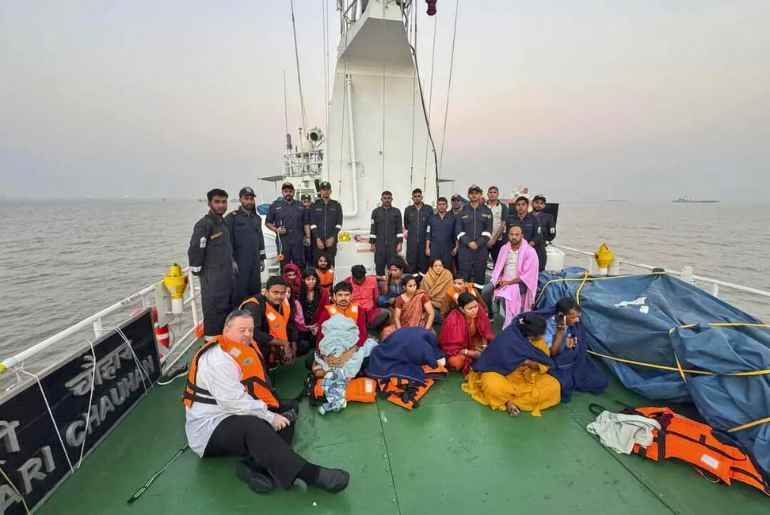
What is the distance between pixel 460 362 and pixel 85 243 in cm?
2421

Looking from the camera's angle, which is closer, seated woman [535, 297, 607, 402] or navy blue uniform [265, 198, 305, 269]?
seated woman [535, 297, 607, 402]

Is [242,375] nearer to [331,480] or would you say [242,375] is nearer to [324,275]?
[331,480]

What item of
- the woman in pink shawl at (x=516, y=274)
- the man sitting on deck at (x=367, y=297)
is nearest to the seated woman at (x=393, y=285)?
the man sitting on deck at (x=367, y=297)

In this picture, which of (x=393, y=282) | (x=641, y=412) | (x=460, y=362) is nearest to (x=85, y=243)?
(x=393, y=282)

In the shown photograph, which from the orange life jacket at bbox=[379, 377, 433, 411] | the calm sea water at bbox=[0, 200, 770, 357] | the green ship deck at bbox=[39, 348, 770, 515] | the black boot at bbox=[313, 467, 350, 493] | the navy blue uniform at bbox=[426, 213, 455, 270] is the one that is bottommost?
the calm sea water at bbox=[0, 200, 770, 357]

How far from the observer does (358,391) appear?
290cm

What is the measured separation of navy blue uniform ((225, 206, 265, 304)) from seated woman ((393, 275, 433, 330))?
65.7 inches

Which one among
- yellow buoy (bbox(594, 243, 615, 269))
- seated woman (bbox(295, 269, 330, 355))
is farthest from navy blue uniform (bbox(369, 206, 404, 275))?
yellow buoy (bbox(594, 243, 615, 269))

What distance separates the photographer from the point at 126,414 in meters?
2.66

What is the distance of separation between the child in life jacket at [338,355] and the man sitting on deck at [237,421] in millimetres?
705

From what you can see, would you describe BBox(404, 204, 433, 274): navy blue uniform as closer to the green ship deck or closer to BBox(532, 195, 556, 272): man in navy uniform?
BBox(532, 195, 556, 272): man in navy uniform

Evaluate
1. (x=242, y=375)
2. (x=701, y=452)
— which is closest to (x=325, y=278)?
(x=242, y=375)

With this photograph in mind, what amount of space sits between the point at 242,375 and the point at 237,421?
277 millimetres

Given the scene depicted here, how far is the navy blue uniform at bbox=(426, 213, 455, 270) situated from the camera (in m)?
5.06
